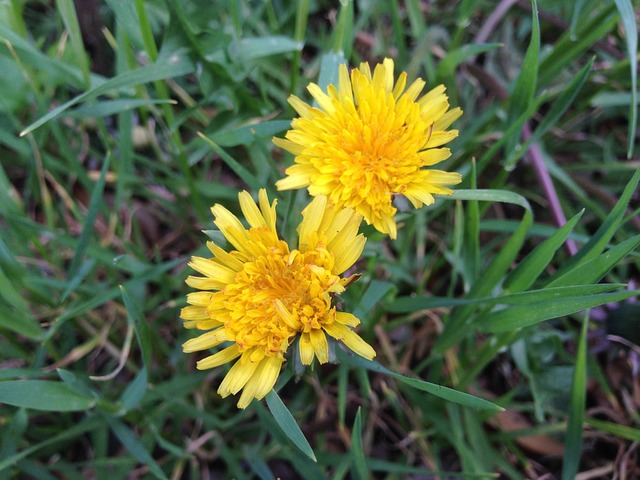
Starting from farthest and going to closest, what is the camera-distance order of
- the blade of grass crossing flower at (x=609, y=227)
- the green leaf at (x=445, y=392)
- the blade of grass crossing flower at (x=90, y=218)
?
the blade of grass crossing flower at (x=90, y=218), the blade of grass crossing flower at (x=609, y=227), the green leaf at (x=445, y=392)

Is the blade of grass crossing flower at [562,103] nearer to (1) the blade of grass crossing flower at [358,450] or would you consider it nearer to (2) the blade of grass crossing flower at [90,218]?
(1) the blade of grass crossing flower at [358,450]

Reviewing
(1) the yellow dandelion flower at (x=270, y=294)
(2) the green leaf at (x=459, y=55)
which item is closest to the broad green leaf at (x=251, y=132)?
(1) the yellow dandelion flower at (x=270, y=294)

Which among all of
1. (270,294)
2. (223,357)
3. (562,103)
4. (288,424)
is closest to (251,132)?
(270,294)

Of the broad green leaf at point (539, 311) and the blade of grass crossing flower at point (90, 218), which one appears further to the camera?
the blade of grass crossing flower at point (90, 218)

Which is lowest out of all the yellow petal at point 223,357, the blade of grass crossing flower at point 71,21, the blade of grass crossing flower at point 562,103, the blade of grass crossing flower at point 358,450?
the blade of grass crossing flower at point 358,450

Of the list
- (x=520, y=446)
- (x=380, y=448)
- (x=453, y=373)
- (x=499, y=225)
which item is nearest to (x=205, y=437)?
(x=380, y=448)

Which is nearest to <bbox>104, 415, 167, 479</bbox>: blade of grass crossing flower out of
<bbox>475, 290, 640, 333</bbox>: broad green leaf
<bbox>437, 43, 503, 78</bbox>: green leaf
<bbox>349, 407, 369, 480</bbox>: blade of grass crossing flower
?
<bbox>349, 407, 369, 480</bbox>: blade of grass crossing flower
